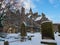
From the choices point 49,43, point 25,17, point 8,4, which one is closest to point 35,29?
point 25,17

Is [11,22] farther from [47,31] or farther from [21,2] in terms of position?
[47,31]

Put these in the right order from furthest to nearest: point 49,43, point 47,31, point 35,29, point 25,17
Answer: point 25,17
point 35,29
point 47,31
point 49,43

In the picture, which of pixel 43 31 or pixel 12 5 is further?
pixel 12 5

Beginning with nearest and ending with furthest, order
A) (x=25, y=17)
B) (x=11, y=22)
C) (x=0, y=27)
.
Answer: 1. (x=0, y=27)
2. (x=11, y=22)
3. (x=25, y=17)

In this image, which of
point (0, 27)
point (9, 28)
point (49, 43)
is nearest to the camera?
point (49, 43)

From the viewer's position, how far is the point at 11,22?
25188mm

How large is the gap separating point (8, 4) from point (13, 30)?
494 centimetres

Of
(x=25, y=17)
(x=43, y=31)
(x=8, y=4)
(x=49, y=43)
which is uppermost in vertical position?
(x=8, y=4)

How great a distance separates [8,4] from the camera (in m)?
22.6

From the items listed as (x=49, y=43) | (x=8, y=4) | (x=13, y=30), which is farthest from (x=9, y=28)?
(x=49, y=43)

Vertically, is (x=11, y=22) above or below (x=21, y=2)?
below

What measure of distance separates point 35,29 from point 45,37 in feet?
60.1

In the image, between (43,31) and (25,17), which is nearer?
(43,31)

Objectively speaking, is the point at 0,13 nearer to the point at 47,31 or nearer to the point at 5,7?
the point at 5,7
